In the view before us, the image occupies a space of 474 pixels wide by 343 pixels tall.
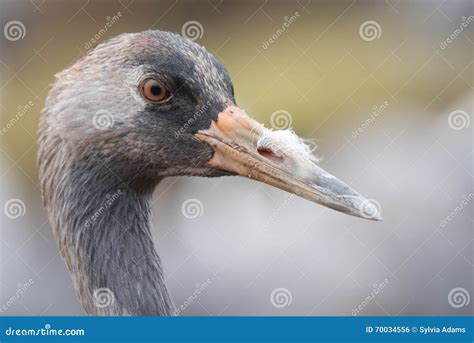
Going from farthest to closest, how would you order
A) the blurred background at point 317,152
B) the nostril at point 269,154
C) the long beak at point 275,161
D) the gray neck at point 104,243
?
the blurred background at point 317,152, the gray neck at point 104,243, the nostril at point 269,154, the long beak at point 275,161

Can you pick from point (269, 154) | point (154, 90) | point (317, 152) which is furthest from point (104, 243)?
point (317, 152)

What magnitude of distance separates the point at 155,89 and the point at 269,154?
0.67 m

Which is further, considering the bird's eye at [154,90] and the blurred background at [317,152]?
the blurred background at [317,152]

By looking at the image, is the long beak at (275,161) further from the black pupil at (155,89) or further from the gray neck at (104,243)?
the gray neck at (104,243)

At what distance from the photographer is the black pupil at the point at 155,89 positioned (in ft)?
12.6

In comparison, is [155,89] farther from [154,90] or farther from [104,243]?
[104,243]

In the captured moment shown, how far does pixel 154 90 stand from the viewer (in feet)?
12.6

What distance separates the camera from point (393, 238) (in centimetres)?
725

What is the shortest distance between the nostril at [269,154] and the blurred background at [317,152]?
2.04 m

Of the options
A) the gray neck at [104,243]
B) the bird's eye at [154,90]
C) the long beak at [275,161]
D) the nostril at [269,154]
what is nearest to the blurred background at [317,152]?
the gray neck at [104,243]

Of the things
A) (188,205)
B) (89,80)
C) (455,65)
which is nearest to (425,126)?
(455,65)

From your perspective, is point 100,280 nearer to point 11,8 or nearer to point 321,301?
point 11,8

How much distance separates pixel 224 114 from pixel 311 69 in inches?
114

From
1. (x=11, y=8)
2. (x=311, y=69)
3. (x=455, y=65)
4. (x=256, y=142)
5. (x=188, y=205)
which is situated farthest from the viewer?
(x=188, y=205)
